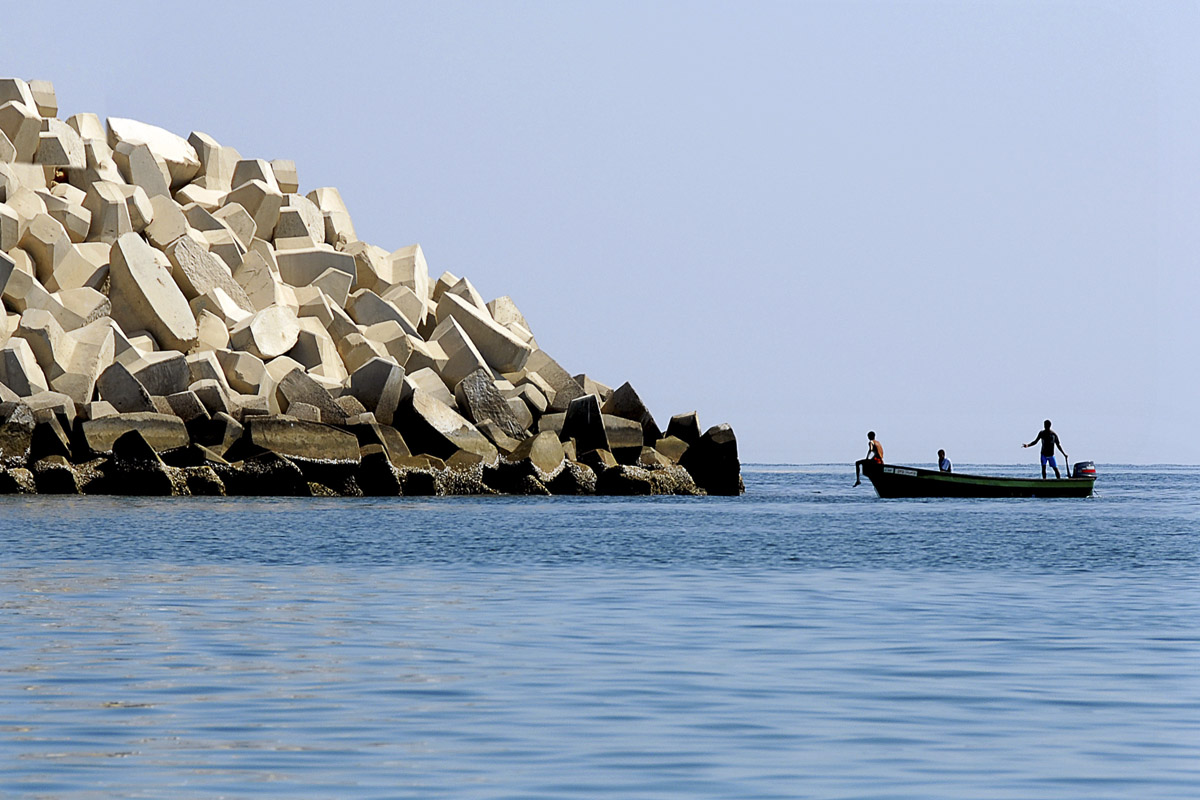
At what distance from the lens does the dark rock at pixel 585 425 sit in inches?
1517

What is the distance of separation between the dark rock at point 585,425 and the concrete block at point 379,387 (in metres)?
4.62

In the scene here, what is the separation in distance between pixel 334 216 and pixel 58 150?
27.8 ft

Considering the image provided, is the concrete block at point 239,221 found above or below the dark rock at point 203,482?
above

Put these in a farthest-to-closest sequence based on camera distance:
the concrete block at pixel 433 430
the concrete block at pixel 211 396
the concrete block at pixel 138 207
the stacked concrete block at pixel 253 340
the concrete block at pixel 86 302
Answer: the concrete block at pixel 138 207
the concrete block at pixel 86 302
the concrete block at pixel 433 430
the concrete block at pixel 211 396
the stacked concrete block at pixel 253 340

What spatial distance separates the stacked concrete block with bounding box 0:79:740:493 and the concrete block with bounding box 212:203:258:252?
0.06m

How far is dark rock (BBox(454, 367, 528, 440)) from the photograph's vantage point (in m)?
38.0

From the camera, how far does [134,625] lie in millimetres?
11828

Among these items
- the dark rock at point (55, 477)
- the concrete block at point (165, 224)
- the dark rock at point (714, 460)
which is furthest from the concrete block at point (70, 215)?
the dark rock at point (714, 460)

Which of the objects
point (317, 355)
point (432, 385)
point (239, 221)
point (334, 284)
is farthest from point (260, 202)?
point (432, 385)

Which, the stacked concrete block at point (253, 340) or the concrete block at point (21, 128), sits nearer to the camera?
the stacked concrete block at point (253, 340)

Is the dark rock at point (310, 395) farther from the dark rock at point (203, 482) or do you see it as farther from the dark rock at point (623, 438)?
the dark rock at point (623, 438)

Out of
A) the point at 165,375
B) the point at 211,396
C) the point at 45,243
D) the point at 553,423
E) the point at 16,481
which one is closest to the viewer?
the point at 16,481

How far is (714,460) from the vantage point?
41844mm

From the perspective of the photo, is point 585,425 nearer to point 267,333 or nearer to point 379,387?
point 379,387
